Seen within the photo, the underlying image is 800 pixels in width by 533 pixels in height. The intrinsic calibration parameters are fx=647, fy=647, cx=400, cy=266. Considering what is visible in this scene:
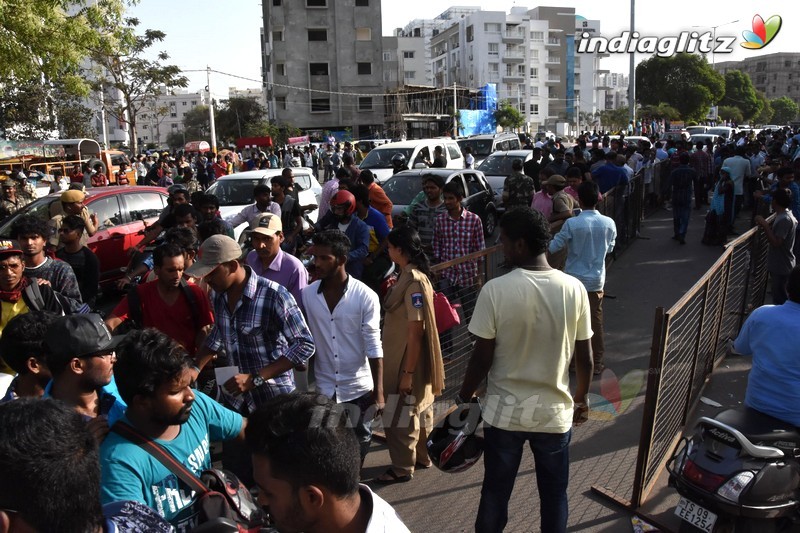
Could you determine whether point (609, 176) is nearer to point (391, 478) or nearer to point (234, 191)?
point (234, 191)

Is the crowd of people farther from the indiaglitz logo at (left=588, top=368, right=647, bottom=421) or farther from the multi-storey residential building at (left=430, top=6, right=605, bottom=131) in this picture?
the multi-storey residential building at (left=430, top=6, right=605, bottom=131)

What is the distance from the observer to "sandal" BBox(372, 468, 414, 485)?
453 centimetres

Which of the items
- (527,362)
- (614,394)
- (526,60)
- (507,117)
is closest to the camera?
(527,362)

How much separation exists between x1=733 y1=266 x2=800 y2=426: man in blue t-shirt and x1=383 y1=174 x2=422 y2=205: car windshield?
8.68m

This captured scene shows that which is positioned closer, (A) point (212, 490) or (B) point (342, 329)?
(A) point (212, 490)

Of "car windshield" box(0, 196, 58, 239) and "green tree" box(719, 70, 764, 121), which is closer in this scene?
"car windshield" box(0, 196, 58, 239)

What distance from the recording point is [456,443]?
338 cm

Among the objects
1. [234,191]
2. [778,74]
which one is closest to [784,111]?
[778,74]

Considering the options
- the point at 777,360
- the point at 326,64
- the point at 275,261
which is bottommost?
the point at 777,360

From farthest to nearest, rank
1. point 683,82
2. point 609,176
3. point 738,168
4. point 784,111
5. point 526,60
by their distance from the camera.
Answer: point 784,111 < point 526,60 < point 683,82 < point 738,168 < point 609,176

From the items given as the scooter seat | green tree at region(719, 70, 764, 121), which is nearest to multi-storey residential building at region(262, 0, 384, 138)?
green tree at region(719, 70, 764, 121)

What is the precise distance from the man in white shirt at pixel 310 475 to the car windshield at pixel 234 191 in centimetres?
1027

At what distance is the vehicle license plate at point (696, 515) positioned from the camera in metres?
3.38

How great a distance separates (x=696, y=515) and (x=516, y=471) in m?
1.03
